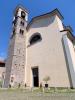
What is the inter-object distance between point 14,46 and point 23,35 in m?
3.11

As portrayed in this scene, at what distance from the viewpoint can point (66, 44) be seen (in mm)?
17609

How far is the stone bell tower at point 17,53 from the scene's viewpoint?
19.0m

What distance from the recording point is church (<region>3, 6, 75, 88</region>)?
16828mm

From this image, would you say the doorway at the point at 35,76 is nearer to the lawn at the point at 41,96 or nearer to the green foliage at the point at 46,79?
the green foliage at the point at 46,79

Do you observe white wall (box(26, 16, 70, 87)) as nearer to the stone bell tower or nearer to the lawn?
the stone bell tower

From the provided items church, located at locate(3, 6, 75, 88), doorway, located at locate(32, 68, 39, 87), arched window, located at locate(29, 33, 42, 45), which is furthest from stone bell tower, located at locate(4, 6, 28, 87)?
doorway, located at locate(32, 68, 39, 87)

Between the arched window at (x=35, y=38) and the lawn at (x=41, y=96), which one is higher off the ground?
the arched window at (x=35, y=38)

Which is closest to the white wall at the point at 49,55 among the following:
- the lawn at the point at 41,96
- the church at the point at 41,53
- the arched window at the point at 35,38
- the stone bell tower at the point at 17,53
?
the church at the point at 41,53

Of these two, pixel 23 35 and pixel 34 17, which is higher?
pixel 34 17

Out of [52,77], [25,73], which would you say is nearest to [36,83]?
[25,73]

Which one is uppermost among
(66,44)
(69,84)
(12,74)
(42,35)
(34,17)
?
(34,17)

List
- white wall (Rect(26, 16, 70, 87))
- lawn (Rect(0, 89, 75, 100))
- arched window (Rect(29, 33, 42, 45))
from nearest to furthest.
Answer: lawn (Rect(0, 89, 75, 100)) < white wall (Rect(26, 16, 70, 87)) < arched window (Rect(29, 33, 42, 45))

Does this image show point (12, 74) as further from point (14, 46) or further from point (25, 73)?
→ point (14, 46)

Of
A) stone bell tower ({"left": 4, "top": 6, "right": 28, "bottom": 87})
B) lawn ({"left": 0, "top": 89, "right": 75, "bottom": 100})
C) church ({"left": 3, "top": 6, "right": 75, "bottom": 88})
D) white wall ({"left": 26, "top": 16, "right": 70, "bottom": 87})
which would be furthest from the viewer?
stone bell tower ({"left": 4, "top": 6, "right": 28, "bottom": 87})
